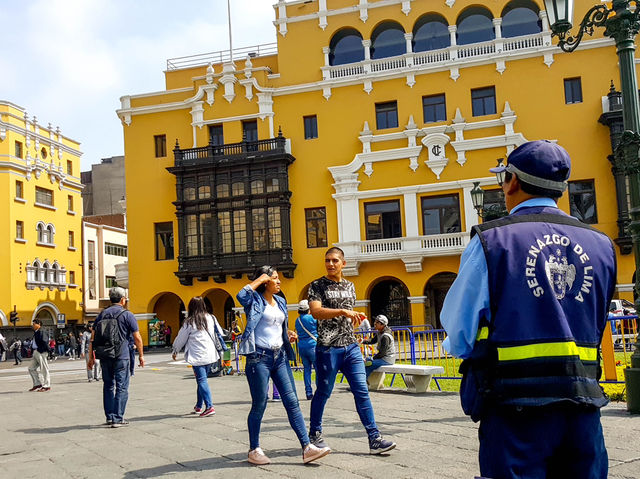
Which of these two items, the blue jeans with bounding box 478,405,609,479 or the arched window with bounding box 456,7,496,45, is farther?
the arched window with bounding box 456,7,496,45

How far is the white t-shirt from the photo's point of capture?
21.6 ft

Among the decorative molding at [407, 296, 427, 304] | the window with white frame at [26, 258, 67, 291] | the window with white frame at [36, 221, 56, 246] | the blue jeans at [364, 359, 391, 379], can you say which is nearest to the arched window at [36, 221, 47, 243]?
the window with white frame at [36, 221, 56, 246]

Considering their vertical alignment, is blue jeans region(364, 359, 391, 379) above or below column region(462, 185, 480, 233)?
below

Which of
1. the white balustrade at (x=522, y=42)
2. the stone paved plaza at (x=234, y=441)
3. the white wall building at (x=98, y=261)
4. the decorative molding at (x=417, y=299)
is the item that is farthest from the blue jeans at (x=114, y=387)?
the white wall building at (x=98, y=261)

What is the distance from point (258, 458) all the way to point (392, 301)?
2666cm

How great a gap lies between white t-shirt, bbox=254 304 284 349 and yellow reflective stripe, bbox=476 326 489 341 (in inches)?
155

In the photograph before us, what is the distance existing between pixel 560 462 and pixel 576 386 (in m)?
0.34

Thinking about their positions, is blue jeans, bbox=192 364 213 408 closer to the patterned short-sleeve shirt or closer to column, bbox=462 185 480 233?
the patterned short-sleeve shirt

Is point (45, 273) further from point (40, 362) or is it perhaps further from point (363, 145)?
point (40, 362)

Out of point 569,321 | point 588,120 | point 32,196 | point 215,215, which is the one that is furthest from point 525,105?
point 32,196

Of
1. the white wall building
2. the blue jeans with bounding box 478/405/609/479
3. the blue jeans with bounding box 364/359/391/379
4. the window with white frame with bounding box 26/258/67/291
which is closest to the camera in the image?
the blue jeans with bounding box 478/405/609/479

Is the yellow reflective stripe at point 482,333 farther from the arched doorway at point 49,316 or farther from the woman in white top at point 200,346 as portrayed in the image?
the arched doorway at point 49,316

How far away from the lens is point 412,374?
1133 cm

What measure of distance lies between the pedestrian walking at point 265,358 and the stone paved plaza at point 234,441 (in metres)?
0.25
